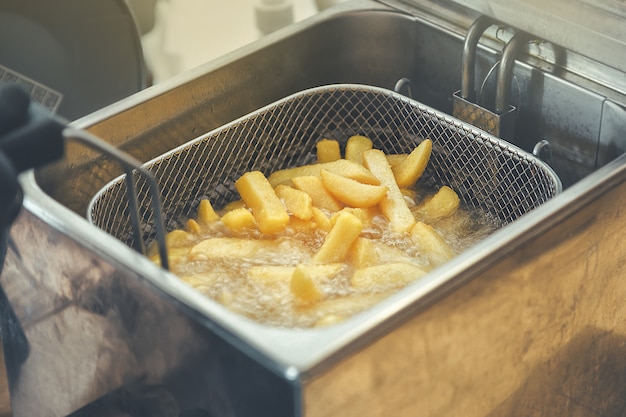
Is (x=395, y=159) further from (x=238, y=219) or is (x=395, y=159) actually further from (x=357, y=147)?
(x=238, y=219)

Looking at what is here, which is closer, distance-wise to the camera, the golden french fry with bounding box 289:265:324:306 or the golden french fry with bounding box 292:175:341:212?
the golden french fry with bounding box 289:265:324:306

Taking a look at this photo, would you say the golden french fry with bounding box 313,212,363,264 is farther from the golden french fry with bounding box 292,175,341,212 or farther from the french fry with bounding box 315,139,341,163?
the french fry with bounding box 315,139,341,163

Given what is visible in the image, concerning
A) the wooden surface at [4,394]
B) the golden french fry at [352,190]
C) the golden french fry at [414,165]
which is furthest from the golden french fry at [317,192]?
the wooden surface at [4,394]

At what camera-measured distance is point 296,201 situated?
1.47 metres

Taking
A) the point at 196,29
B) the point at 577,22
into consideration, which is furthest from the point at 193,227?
the point at 196,29

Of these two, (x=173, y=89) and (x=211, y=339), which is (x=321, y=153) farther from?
(x=211, y=339)

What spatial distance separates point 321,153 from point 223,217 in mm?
230

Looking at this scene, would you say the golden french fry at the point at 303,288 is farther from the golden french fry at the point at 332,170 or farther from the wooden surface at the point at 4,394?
the wooden surface at the point at 4,394

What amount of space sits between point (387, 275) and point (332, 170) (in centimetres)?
28

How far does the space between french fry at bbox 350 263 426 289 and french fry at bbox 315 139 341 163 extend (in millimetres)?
343

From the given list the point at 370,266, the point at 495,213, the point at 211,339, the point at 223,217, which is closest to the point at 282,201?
the point at 223,217

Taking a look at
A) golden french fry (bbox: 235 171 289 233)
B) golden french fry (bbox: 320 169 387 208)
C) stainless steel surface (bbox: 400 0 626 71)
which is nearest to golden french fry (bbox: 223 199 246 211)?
golden french fry (bbox: 235 171 289 233)

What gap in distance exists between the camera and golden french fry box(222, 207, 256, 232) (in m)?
1.44

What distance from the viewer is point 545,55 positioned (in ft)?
5.15
